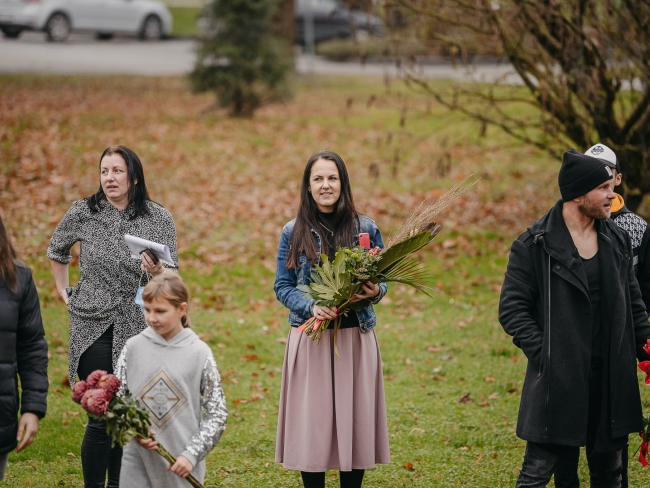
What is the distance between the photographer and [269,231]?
12.9 meters

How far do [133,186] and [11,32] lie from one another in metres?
24.0

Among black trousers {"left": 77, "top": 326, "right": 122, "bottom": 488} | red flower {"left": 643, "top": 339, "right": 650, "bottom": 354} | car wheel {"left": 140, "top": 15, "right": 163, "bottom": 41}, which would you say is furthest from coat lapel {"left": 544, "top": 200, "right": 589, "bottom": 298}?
car wheel {"left": 140, "top": 15, "right": 163, "bottom": 41}

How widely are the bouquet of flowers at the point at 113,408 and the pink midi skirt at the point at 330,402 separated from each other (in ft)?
4.02

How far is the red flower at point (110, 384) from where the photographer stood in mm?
3820

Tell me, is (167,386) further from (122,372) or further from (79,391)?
(79,391)

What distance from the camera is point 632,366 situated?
14.6 feet

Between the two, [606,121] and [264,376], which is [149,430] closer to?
[264,376]

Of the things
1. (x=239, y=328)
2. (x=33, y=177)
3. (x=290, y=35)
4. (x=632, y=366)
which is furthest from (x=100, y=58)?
(x=632, y=366)

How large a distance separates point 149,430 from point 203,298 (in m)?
6.68

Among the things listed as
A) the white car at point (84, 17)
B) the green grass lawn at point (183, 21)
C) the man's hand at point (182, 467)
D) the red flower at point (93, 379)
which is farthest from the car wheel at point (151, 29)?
the man's hand at point (182, 467)

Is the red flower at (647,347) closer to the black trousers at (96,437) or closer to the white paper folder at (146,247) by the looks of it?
the white paper folder at (146,247)

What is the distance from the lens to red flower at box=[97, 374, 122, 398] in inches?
150

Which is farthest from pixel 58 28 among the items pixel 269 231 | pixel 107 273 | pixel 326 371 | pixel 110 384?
pixel 110 384

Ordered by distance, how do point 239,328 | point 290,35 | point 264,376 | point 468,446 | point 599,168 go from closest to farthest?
point 599,168
point 468,446
point 264,376
point 239,328
point 290,35
